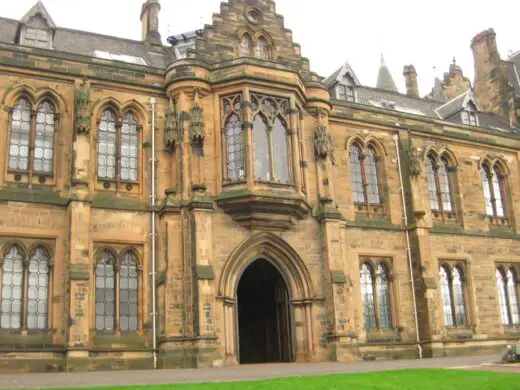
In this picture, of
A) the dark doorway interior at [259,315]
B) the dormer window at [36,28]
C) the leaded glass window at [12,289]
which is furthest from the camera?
the dark doorway interior at [259,315]

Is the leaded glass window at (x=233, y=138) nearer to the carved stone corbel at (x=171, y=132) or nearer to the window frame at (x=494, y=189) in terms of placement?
the carved stone corbel at (x=171, y=132)

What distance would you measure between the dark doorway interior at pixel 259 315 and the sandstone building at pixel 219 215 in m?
0.11

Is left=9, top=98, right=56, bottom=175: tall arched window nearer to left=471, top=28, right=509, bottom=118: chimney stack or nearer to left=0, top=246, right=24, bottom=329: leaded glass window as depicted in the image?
left=0, top=246, right=24, bottom=329: leaded glass window

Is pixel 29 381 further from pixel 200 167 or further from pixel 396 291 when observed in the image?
pixel 396 291

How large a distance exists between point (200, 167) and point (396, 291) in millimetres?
11200

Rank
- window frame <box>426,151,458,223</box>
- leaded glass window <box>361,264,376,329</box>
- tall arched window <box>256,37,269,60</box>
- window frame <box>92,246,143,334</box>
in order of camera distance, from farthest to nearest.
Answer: window frame <box>426,151,458,223</box>
leaded glass window <box>361,264,376,329</box>
tall arched window <box>256,37,269,60</box>
window frame <box>92,246,143,334</box>

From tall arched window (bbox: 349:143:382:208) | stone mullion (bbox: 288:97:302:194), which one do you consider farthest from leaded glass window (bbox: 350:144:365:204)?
stone mullion (bbox: 288:97:302:194)

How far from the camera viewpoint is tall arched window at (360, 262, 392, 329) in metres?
29.5

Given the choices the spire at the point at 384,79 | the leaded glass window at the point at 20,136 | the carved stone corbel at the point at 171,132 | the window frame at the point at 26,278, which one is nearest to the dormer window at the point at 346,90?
the carved stone corbel at the point at 171,132

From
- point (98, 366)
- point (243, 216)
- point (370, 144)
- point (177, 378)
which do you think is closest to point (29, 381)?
point (177, 378)

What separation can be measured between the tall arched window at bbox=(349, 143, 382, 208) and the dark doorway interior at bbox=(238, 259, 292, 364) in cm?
552

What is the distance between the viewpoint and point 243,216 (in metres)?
25.3

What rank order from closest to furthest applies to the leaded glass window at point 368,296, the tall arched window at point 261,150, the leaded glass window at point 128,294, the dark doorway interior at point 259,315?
the leaded glass window at point 128,294 < the tall arched window at point 261,150 < the leaded glass window at point 368,296 < the dark doorway interior at point 259,315

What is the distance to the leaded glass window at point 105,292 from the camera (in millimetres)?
23922
